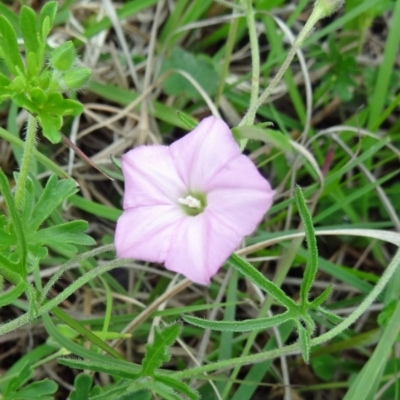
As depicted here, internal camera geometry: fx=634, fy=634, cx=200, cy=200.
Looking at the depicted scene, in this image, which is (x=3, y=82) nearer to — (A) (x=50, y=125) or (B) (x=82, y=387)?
(A) (x=50, y=125)

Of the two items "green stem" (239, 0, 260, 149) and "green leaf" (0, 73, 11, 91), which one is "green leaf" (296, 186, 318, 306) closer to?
"green stem" (239, 0, 260, 149)

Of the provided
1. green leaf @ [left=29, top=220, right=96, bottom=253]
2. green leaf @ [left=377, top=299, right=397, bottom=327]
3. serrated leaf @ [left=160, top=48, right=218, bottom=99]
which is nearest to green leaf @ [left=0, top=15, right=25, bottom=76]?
green leaf @ [left=29, top=220, right=96, bottom=253]

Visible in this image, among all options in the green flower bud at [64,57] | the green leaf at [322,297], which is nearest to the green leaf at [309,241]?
the green leaf at [322,297]

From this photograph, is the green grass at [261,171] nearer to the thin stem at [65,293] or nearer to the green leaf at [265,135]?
the thin stem at [65,293]

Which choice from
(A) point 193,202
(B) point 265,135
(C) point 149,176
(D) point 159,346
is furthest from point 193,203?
(D) point 159,346

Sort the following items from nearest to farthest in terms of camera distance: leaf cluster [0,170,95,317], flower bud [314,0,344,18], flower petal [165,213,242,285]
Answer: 1. flower petal [165,213,242,285]
2. leaf cluster [0,170,95,317]
3. flower bud [314,0,344,18]

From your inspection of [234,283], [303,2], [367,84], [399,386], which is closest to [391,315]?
[399,386]
